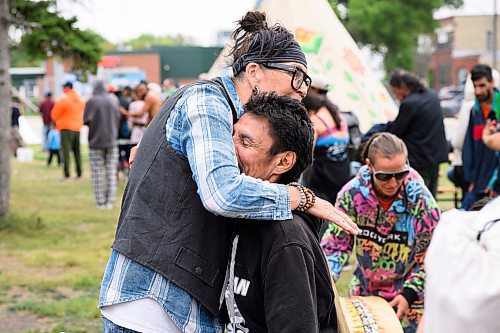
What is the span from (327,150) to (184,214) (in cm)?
436

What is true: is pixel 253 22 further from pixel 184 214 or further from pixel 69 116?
pixel 69 116

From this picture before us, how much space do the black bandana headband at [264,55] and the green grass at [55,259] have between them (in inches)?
148

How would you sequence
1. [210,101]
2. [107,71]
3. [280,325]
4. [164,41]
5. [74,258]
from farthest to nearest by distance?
[164,41] → [107,71] → [74,258] → [210,101] → [280,325]

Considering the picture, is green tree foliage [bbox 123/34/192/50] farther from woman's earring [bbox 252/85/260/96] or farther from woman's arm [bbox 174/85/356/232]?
woman's arm [bbox 174/85/356/232]

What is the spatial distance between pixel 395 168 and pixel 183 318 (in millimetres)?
1858

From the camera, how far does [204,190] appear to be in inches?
94.0

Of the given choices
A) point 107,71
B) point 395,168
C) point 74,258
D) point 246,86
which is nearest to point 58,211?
point 74,258

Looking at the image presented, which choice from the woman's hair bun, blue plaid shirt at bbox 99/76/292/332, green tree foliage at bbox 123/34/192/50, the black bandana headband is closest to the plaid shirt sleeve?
blue plaid shirt at bbox 99/76/292/332

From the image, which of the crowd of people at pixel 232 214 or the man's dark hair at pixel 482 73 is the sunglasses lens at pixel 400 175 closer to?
the crowd of people at pixel 232 214

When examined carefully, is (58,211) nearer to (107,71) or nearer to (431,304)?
(431,304)

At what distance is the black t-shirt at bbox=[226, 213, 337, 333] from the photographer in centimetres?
229

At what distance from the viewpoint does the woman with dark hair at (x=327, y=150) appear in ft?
21.9

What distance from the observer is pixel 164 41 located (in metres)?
134

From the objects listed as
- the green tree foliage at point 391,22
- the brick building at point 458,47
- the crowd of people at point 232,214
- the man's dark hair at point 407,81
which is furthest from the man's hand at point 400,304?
the brick building at point 458,47
